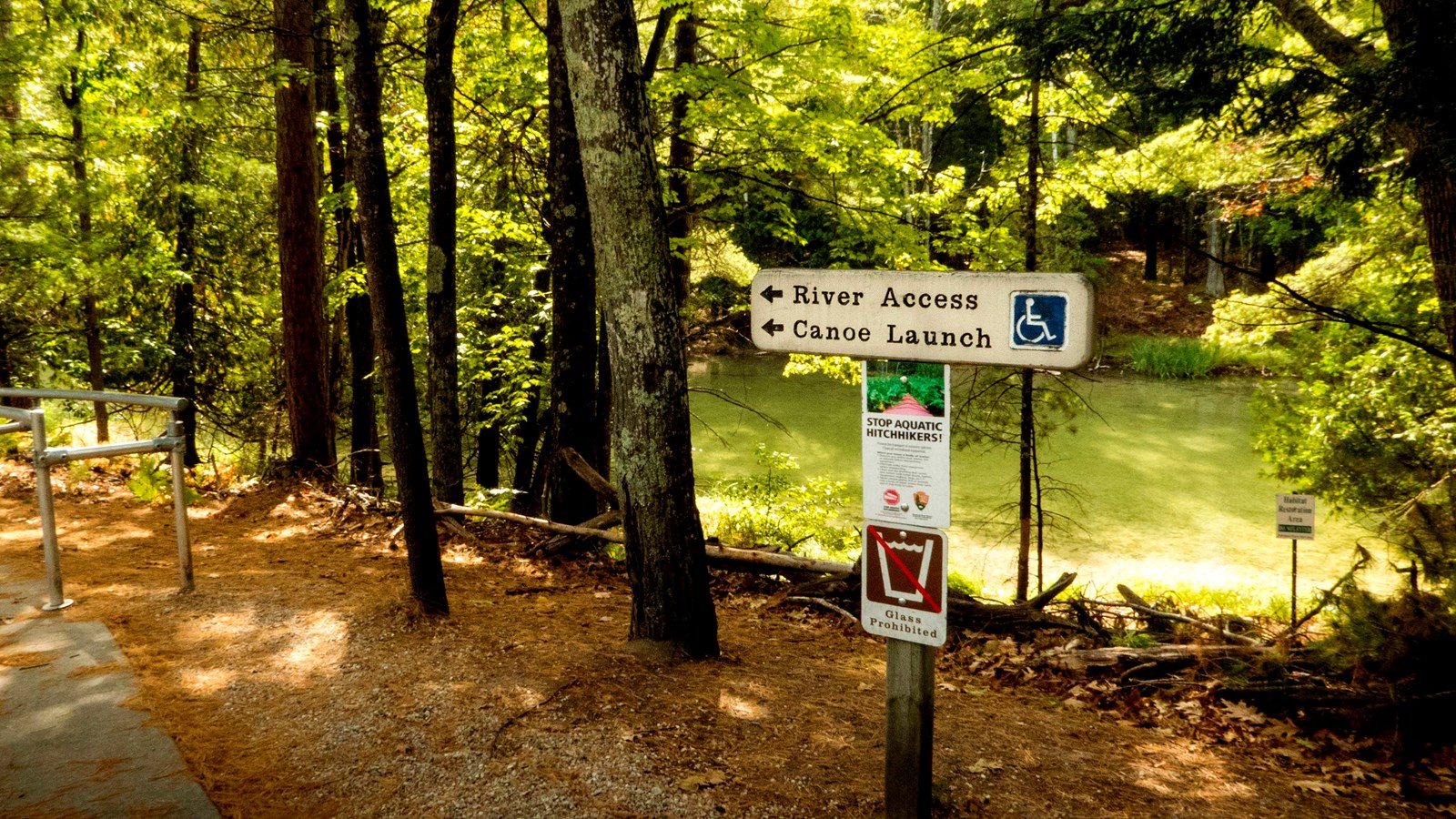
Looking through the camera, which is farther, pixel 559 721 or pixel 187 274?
pixel 187 274

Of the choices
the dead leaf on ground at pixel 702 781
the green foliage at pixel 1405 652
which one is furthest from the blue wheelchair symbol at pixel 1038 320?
the green foliage at pixel 1405 652

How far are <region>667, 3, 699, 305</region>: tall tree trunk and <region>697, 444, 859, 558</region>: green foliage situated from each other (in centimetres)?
269

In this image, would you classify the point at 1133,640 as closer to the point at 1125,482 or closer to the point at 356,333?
the point at 356,333

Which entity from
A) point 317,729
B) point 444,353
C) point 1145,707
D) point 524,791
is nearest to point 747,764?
point 524,791

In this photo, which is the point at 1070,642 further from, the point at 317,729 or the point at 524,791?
the point at 317,729

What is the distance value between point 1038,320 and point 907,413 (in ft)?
1.48

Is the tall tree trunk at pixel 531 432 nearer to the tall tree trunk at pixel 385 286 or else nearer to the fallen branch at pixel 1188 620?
the tall tree trunk at pixel 385 286

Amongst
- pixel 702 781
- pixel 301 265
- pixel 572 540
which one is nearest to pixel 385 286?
pixel 572 540

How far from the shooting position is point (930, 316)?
8.14ft

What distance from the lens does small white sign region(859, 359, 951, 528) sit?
98.3 inches

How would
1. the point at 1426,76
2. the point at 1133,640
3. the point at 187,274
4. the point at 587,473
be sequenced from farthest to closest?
→ 1. the point at 187,274
2. the point at 587,473
3. the point at 1133,640
4. the point at 1426,76

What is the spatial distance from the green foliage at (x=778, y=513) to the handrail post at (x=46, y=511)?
21.0 ft

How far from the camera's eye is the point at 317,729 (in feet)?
11.3

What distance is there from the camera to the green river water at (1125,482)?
12.0 m
